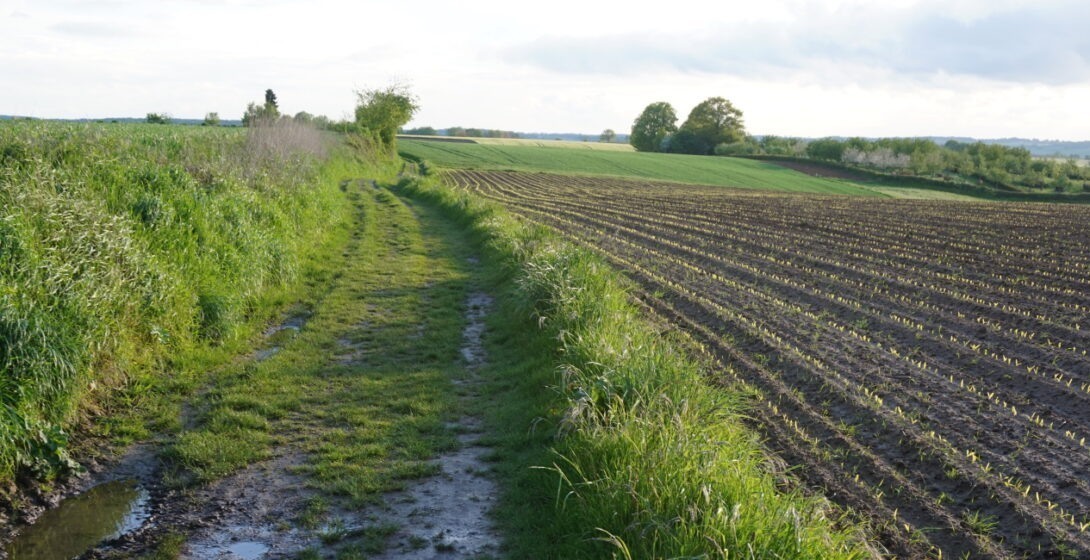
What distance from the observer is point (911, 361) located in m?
8.86

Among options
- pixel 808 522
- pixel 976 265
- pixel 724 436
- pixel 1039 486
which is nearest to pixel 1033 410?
pixel 1039 486

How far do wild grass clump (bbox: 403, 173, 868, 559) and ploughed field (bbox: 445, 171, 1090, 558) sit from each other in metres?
0.74

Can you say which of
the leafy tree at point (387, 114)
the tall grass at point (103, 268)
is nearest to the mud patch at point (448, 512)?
the tall grass at point (103, 268)

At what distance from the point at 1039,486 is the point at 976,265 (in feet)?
37.4

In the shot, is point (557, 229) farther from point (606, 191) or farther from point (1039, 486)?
point (606, 191)

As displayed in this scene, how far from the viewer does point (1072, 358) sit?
8.98 meters

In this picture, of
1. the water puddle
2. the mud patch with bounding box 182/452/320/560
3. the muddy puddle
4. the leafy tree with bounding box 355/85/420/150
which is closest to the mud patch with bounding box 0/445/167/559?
the water puddle

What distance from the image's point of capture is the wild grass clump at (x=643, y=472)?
3.86 metres

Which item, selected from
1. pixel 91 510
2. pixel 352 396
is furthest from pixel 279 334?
pixel 91 510

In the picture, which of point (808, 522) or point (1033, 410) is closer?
point (808, 522)

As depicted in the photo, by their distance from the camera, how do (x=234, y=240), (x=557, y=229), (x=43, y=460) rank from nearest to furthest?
(x=43, y=460), (x=234, y=240), (x=557, y=229)

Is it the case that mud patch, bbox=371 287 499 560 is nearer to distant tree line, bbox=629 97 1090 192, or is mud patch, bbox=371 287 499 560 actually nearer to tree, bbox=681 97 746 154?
distant tree line, bbox=629 97 1090 192

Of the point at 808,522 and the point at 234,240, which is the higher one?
the point at 234,240

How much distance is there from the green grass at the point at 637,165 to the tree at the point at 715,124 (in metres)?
19.4
